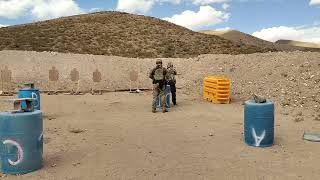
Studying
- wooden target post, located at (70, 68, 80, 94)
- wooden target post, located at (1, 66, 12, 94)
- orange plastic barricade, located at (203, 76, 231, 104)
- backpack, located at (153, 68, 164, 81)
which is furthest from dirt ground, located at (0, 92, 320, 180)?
wooden target post, located at (1, 66, 12, 94)

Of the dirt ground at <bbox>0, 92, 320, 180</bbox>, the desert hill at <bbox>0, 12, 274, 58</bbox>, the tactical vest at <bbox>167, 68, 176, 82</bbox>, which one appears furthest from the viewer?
the desert hill at <bbox>0, 12, 274, 58</bbox>

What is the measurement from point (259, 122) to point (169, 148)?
1.98 meters

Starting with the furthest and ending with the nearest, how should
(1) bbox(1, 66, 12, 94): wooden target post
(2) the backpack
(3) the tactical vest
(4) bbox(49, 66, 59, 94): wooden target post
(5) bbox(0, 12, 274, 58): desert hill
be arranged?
(5) bbox(0, 12, 274, 58): desert hill, (4) bbox(49, 66, 59, 94): wooden target post, (1) bbox(1, 66, 12, 94): wooden target post, (3) the tactical vest, (2) the backpack

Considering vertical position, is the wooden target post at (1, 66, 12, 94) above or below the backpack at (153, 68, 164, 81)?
below

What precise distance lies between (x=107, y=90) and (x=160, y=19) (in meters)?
A: 53.3

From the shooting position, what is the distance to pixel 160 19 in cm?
7531

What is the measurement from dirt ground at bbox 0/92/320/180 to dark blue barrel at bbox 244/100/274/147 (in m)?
0.24

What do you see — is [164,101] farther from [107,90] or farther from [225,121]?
[107,90]

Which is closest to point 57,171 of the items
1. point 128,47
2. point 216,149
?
point 216,149

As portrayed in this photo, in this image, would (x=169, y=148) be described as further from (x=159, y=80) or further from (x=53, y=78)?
(x=53, y=78)

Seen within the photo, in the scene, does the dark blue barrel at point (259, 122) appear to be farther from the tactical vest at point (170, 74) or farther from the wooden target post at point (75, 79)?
the wooden target post at point (75, 79)

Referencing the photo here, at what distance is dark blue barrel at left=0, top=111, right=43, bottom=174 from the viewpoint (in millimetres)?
6910

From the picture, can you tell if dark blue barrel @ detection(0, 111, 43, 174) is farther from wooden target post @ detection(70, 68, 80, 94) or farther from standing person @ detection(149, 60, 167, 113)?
wooden target post @ detection(70, 68, 80, 94)

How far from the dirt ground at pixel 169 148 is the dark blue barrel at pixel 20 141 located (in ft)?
0.63
